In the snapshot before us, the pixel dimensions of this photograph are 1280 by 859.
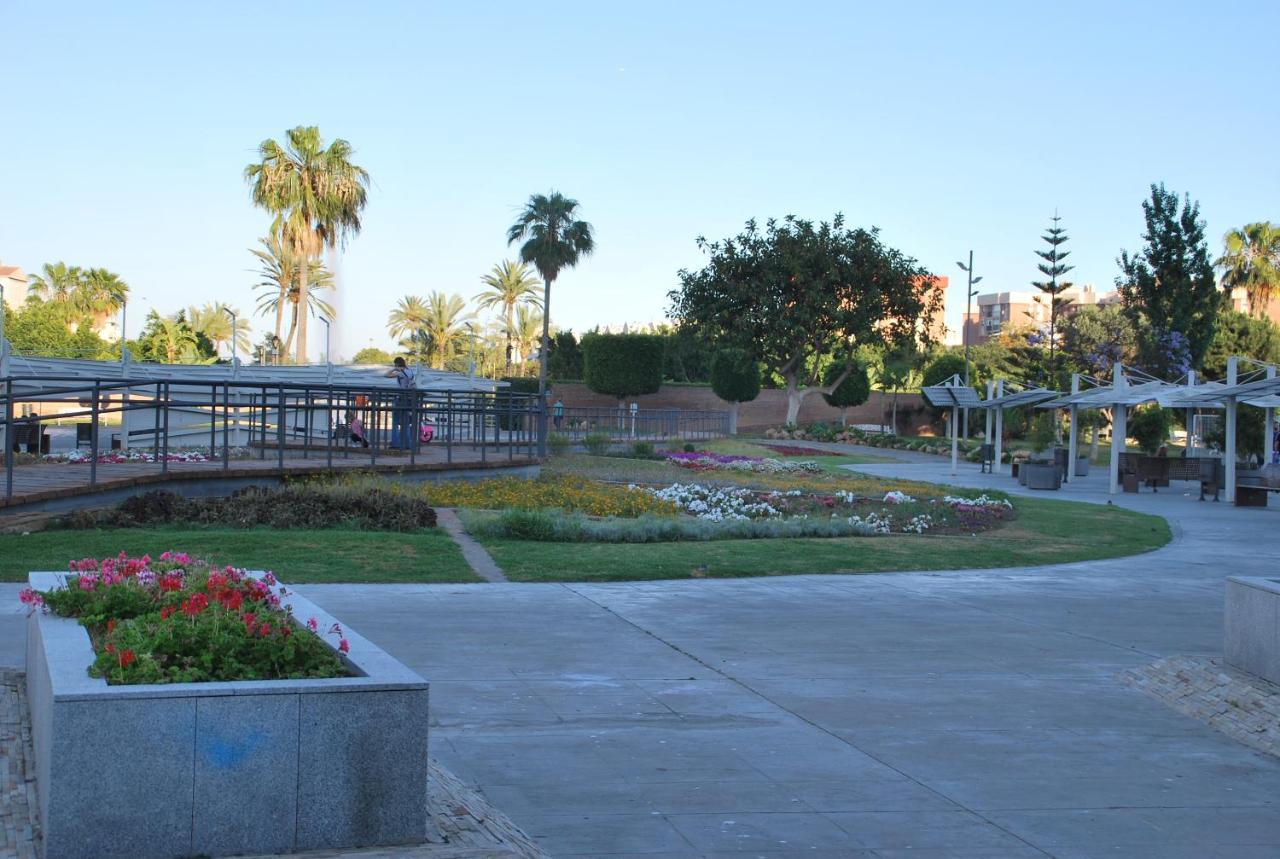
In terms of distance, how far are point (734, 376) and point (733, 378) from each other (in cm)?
12

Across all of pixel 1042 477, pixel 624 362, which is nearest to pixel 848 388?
pixel 624 362

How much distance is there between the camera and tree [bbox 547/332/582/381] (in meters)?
74.0

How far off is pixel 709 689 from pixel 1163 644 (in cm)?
418

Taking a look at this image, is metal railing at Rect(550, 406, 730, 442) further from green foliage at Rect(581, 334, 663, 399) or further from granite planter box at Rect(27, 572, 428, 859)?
granite planter box at Rect(27, 572, 428, 859)

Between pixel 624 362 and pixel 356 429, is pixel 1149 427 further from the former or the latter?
pixel 624 362

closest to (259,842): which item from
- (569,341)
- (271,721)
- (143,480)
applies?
(271,721)

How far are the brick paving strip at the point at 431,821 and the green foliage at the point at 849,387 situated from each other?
62483 millimetres

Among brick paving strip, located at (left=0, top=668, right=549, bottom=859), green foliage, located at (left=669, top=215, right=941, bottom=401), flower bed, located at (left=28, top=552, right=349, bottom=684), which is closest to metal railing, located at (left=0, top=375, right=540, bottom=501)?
flower bed, located at (left=28, top=552, right=349, bottom=684)

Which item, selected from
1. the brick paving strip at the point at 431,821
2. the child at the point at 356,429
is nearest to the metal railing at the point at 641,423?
the child at the point at 356,429

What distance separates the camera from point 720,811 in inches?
223

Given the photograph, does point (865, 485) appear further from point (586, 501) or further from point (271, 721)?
point (271, 721)

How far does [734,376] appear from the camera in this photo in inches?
2502

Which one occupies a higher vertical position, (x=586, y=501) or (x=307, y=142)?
(x=307, y=142)

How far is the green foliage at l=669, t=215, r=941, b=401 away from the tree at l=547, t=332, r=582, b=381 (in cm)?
1388
